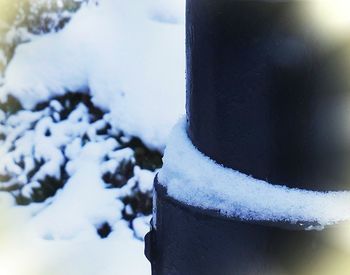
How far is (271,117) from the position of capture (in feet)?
3.19

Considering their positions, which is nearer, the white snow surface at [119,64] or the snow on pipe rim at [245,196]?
the snow on pipe rim at [245,196]

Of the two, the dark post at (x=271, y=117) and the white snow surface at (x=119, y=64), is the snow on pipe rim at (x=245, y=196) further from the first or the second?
the white snow surface at (x=119, y=64)

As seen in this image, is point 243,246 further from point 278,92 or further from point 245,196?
point 278,92

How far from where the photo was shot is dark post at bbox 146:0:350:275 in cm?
93

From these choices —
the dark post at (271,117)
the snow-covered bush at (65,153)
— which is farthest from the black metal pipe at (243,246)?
the snow-covered bush at (65,153)

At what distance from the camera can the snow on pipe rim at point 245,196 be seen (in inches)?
37.3

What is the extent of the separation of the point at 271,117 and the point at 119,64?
2.55 m

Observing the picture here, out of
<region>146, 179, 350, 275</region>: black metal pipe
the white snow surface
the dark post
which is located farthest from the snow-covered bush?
the dark post

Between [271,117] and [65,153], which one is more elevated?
[271,117]

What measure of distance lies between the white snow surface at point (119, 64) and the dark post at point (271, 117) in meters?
2.03

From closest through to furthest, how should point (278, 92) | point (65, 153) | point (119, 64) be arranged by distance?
point (278, 92) < point (65, 153) < point (119, 64)

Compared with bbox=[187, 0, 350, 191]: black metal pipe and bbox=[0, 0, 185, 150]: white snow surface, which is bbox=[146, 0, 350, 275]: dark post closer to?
bbox=[187, 0, 350, 191]: black metal pipe

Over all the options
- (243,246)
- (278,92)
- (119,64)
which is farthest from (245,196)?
(119,64)

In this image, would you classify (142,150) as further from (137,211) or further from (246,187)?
(246,187)
